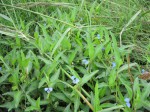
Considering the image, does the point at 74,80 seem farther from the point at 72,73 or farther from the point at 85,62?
the point at 85,62

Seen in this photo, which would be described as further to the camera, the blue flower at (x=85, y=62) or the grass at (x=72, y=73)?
the blue flower at (x=85, y=62)

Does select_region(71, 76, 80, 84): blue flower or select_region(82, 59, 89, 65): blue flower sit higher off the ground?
select_region(82, 59, 89, 65): blue flower

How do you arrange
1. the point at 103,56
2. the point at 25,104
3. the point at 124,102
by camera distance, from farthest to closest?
1. the point at 103,56
2. the point at 25,104
3. the point at 124,102

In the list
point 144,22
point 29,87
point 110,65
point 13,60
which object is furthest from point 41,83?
point 144,22

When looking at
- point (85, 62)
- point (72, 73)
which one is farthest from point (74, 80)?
point (85, 62)

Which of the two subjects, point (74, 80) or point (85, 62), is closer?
point (74, 80)

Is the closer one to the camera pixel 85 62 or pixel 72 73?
pixel 72 73

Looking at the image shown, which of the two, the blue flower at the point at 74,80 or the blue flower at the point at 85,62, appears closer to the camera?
the blue flower at the point at 74,80

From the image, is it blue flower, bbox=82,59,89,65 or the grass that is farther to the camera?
blue flower, bbox=82,59,89,65

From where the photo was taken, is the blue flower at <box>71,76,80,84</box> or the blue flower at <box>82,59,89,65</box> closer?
the blue flower at <box>71,76,80,84</box>

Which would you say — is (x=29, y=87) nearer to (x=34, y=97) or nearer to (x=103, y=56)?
(x=34, y=97)

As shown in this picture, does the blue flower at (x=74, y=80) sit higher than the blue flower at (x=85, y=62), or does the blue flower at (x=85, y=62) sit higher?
the blue flower at (x=85, y=62)
